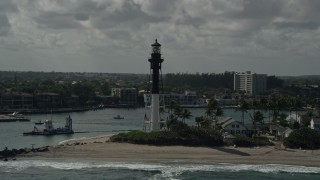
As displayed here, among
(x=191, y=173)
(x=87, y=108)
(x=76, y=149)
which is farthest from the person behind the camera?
(x=87, y=108)

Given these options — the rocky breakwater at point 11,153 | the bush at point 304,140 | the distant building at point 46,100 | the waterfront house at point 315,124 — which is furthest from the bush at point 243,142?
the distant building at point 46,100

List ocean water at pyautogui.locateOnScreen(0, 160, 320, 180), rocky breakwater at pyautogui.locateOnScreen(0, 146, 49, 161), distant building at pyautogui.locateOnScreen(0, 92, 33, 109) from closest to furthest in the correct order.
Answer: ocean water at pyautogui.locateOnScreen(0, 160, 320, 180) → rocky breakwater at pyautogui.locateOnScreen(0, 146, 49, 161) → distant building at pyautogui.locateOnScreen(0, 92, 33, 109)

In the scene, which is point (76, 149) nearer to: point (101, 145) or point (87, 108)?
point (101, 145)

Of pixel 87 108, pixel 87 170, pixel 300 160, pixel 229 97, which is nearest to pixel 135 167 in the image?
pixel 87 170

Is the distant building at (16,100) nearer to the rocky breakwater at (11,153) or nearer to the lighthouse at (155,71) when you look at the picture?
the lighthouse at (155,71)

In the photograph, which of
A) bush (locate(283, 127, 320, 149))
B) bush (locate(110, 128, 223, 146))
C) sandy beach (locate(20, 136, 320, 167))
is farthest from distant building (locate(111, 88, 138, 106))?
bush (locate(283, 127, 320, 149))

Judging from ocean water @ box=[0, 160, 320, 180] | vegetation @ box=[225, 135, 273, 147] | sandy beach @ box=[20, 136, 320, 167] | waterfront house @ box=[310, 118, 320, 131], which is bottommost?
ocean water @ box=[0, 160, 320, 180]

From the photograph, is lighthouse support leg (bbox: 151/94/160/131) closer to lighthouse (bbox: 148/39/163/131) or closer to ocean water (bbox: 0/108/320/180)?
lighthouse (bbox: 148/39/163/131)
